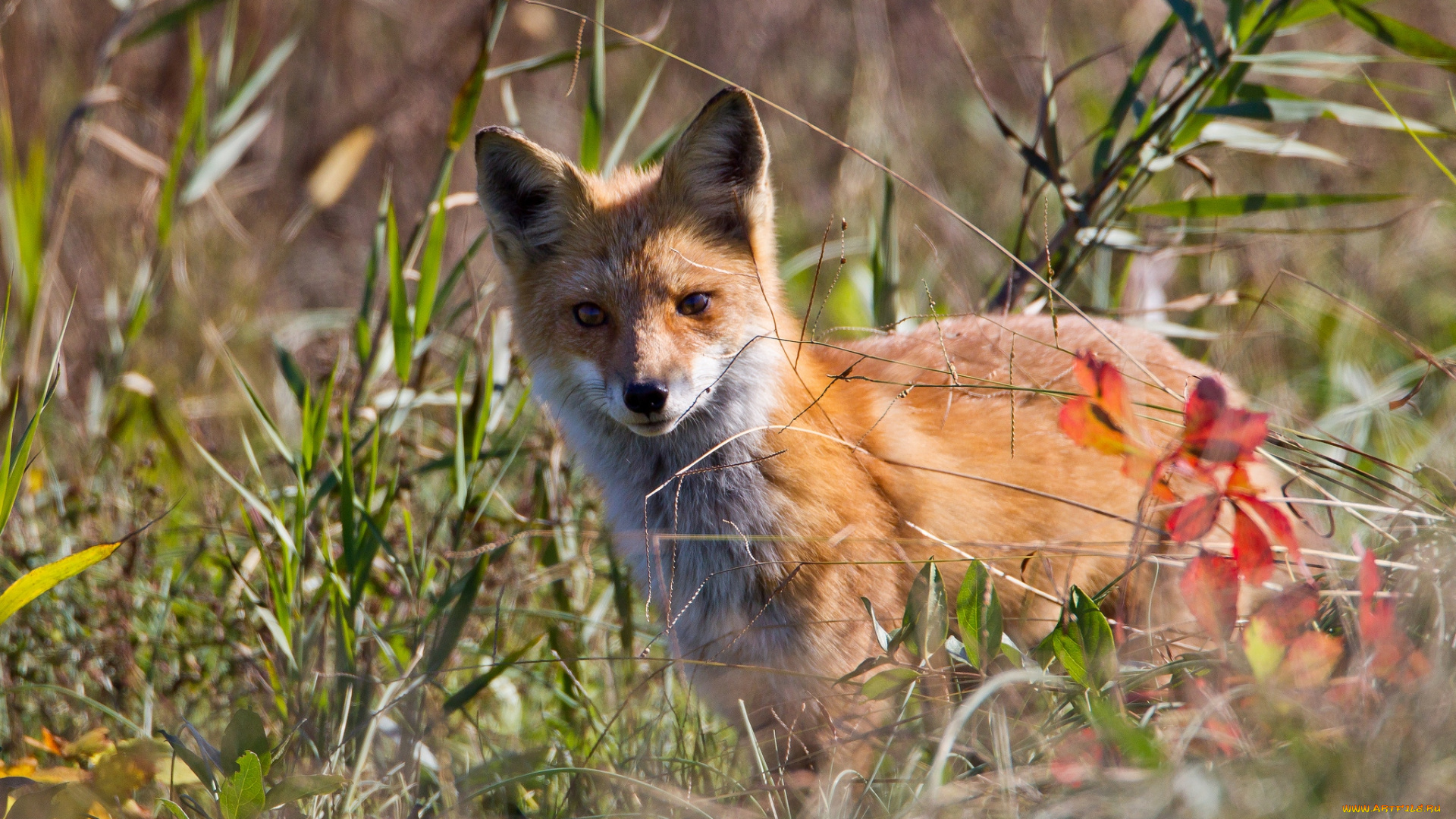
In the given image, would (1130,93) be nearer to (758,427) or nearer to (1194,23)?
(1194,23)

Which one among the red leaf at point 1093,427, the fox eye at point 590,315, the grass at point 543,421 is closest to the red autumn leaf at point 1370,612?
the grass at point 543,421

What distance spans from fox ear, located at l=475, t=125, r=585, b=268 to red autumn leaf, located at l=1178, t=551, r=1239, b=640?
2202mm

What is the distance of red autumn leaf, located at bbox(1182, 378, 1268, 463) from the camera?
1.91 metres

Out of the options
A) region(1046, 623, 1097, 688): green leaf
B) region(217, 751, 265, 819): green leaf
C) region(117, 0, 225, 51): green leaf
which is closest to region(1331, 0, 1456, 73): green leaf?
region(1046, 623, 1097, 688): green leaf

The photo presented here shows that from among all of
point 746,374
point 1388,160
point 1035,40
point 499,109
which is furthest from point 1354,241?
point 499,109

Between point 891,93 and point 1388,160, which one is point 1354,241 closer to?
point 1388,160

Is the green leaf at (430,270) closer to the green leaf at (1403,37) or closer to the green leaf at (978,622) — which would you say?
the green leaf at (978,622)

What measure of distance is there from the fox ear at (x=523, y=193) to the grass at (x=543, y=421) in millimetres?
139

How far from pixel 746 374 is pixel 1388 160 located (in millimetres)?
5722

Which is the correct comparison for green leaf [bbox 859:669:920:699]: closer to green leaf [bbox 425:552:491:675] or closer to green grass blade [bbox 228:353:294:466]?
green leaf [bbox 425:552:491:675]

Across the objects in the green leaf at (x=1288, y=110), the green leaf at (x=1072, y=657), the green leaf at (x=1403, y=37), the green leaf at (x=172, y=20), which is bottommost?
the green leaf at (x=1072, y=657)

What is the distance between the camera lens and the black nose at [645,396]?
2742mm

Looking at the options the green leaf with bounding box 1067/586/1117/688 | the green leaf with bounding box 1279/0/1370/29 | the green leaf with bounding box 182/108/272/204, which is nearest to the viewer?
the green leaf with bounding box 1067/586/1117/688

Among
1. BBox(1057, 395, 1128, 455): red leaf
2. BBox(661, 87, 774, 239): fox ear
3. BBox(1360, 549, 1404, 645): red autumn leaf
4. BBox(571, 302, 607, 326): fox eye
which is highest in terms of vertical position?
BBox(661, 87, 774, 239): fox ear
